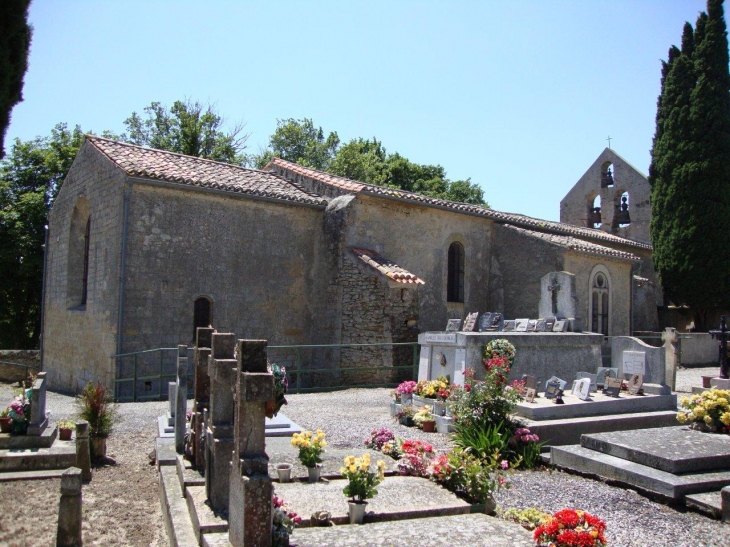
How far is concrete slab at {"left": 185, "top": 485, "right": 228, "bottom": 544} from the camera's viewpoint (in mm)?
4680

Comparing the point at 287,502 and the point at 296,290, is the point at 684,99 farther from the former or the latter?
the point at 287,502

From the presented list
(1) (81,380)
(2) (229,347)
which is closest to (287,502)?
(2) (229,347)

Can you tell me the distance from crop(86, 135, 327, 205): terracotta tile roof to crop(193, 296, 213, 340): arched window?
2.81 meters

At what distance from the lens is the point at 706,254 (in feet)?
76.9

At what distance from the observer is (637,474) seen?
6.57 m

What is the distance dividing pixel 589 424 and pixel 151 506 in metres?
6.03

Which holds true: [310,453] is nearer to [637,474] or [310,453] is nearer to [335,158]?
[637,474]

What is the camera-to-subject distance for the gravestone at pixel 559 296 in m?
12.0

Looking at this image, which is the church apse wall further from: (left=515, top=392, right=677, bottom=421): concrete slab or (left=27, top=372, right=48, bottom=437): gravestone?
(left=515, top=392, right=677, bottom=421): concrete slab

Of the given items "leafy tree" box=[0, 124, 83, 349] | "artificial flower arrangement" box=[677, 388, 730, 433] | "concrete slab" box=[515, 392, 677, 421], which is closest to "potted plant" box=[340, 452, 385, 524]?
"concrete slab" box=[515, 392, 677, 421]

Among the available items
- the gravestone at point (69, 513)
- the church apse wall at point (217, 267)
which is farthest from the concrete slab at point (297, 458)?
the church apse wall at point (217, 267)

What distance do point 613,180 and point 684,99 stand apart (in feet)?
19.8

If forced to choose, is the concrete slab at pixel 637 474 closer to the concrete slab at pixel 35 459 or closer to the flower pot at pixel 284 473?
the flower pot at pixel 284 473

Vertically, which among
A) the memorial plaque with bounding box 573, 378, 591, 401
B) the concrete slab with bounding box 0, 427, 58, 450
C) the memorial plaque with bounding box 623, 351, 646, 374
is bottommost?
the concrete slab with bounding box 0, 427, 58, 450
